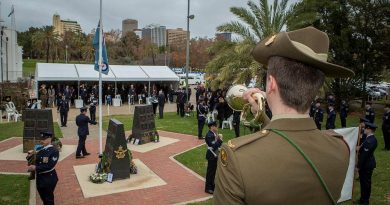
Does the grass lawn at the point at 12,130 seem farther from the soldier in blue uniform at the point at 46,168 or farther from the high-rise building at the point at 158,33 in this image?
the high-rise building at the point at 158,33

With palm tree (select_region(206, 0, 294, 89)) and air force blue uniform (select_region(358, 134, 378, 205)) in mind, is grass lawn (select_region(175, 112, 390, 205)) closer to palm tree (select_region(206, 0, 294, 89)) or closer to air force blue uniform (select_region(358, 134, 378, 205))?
air force blue uniform (select_region(358, 134, 378, 205))

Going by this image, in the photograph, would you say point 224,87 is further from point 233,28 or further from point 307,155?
point 307,155

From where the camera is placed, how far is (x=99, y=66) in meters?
12.6

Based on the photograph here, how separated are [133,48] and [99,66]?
58.3 metres

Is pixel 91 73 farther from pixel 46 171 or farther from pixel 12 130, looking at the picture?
pixel 46 171

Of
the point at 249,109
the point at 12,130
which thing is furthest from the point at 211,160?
the point at 12,130

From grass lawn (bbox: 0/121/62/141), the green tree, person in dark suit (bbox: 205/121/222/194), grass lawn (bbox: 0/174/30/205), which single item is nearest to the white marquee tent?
grass lawn (bbox: 0/121/62/141)

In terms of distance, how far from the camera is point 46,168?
25.2ft

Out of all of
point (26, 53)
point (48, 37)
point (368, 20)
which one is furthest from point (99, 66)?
point (26, 53)

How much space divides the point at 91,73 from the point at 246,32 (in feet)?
48.9

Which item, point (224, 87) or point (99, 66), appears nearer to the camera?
point (99, 66)

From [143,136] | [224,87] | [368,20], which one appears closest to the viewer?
[143,136]

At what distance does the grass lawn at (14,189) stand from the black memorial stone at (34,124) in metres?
3.13

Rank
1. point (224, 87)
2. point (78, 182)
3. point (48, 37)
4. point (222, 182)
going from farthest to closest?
point (48, 37), point (224, 87), point (78, 182), point (222, 182)
